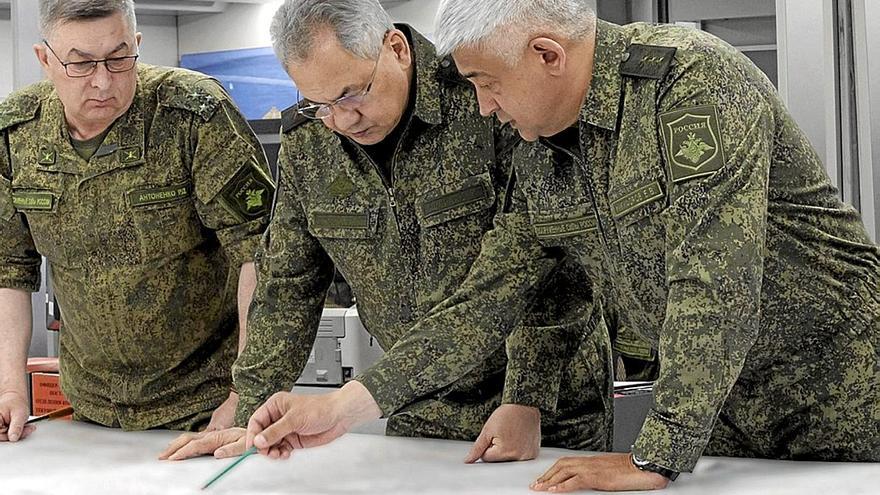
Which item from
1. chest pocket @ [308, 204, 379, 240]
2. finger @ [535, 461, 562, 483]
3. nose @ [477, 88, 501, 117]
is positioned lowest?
finger @ [535, 461, 562, 483]

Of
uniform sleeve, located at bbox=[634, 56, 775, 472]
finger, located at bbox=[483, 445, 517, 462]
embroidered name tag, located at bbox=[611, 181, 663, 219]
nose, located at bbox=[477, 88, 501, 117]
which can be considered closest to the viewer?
uniform sleeve, located at bbox=[634, 56, 775, 472]

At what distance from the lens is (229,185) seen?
228 centimetres

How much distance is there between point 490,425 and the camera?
1899mm

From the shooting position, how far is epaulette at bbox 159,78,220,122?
2303mm

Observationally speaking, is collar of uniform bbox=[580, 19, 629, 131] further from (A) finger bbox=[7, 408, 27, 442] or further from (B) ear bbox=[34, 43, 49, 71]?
(A) finger bbox=[7, 408, 27, 442]

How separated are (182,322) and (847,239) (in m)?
1.32

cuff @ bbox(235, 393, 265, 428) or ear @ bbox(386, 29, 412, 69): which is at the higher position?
ear @ bbox(386, 29, 412, 69)

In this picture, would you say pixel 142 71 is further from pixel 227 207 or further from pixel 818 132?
pixel 818 132

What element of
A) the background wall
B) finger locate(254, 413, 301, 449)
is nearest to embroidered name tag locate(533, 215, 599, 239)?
finger locate(254, 413, 301, 449)

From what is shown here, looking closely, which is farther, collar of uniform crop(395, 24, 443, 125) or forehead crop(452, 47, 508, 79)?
collar of uniform crop(395, 24, 443, 125)

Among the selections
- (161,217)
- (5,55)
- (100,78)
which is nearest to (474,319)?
(161,217)

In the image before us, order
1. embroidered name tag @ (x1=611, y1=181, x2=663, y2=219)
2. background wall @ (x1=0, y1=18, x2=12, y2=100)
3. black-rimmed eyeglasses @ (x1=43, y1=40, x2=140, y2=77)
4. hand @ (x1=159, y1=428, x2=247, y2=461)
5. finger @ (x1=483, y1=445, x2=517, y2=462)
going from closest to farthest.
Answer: embroidered name tag @ (x1=611, y1=181, x2=663, y2=219)
finger @ (x1=483, y1=445, x2=517, y2=462)
hand @ (x1=159, y1=428, x2=247, y2=461)
black-rimmed eyeglasses @ (x1=43, y1=40, x2=140, y2=77)
background wall @ (x1=0, y1=18, x2=12, y2=100)

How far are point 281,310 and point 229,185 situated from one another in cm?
30

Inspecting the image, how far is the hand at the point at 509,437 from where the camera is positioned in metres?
1.86
